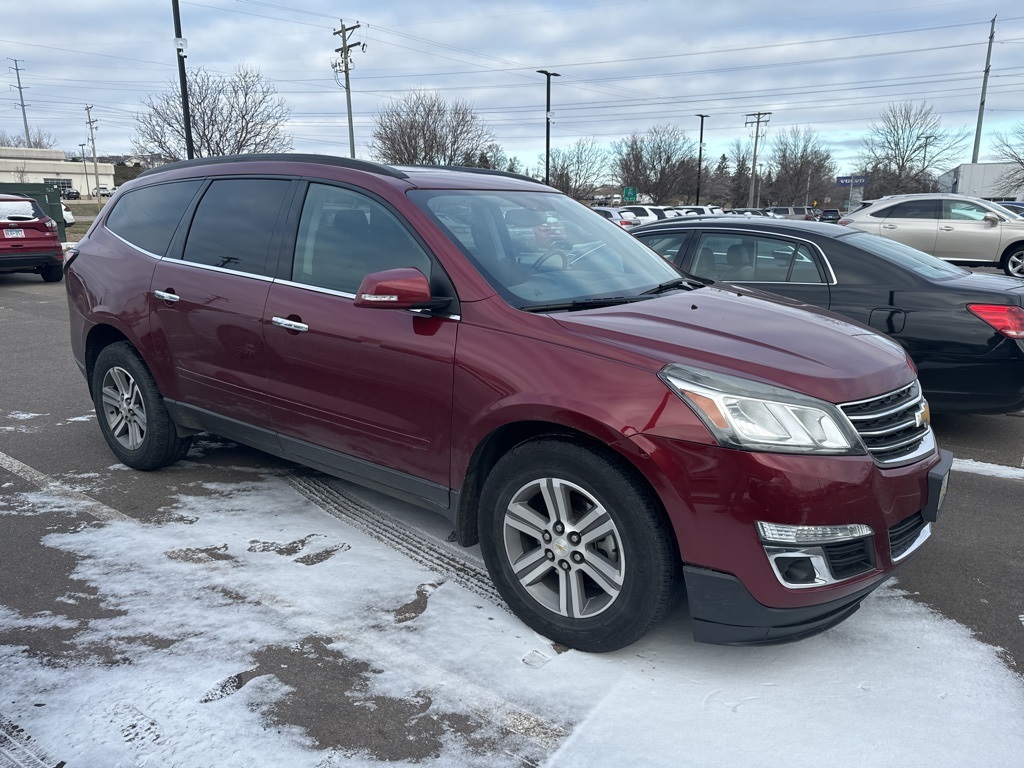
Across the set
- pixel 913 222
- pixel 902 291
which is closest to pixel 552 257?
pixel 902 291

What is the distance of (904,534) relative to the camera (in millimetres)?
2771

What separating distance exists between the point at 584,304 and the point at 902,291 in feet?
11.0

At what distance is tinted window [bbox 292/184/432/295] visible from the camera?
3449 mm

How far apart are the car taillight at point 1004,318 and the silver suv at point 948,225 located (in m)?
10.6

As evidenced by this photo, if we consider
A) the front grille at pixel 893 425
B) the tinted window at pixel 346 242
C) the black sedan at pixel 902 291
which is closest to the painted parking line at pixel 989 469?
the black sedan at pixel 902 291

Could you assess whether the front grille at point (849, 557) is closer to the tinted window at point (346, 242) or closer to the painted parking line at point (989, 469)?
the tinted window at point (346, 242)

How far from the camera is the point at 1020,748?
7.99 ft

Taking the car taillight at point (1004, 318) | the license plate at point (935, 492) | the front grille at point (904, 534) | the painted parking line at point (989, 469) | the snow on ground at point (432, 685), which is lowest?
the painted parking line at point (989, 469)

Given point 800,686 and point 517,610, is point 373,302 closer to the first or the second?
point 517,610

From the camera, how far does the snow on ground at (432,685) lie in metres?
2.41

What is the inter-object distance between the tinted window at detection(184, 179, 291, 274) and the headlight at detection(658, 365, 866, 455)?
7.61 ft

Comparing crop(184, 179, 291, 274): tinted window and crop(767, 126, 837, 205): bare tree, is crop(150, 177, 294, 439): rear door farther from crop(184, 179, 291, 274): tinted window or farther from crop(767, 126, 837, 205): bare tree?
crop(767, 126, 837, 205): bare tree

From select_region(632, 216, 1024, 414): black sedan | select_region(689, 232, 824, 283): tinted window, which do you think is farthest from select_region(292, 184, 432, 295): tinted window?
select_region(689, 232, 824, 283): tinted window

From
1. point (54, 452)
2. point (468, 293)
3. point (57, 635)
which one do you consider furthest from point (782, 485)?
point (54, 452)
